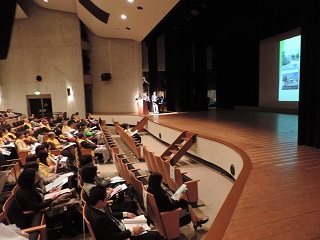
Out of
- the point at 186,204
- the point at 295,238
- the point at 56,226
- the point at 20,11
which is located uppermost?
the point at 20,11

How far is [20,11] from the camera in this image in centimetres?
1371

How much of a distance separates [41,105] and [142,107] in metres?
6.34

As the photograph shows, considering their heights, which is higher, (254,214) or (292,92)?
(292,92)

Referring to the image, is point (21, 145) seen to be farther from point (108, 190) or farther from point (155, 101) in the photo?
point (155, 101)

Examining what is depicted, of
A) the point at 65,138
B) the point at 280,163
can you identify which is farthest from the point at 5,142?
the point at 280,163

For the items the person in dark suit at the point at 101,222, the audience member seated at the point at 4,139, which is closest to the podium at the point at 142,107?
the audience member seated at the point at 4,139

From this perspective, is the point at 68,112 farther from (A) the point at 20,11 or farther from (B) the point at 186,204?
(B) the point at 186,204

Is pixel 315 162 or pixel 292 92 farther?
pixel 292 92

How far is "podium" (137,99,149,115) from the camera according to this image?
13734 mm

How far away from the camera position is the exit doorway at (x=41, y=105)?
597 inches

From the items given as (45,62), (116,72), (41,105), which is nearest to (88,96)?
(116,72)

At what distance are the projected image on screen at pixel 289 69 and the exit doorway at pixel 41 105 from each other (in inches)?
500

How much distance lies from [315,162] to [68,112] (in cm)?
1387

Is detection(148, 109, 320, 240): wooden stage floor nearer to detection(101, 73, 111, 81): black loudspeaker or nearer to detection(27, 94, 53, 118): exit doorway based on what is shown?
detection(101, 73, 111, 81): black loudspeaker
